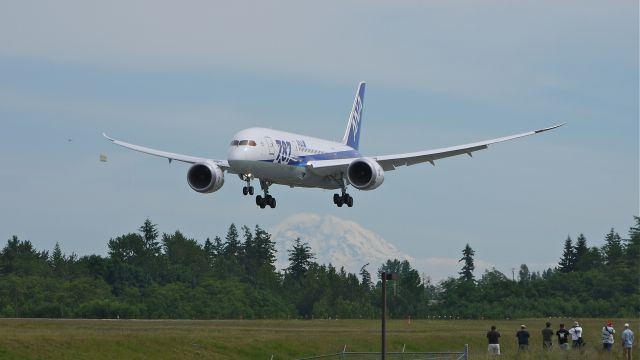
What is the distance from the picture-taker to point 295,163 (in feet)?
278

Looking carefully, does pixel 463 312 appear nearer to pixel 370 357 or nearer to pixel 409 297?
pixel 409 297

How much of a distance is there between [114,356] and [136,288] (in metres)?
78.4

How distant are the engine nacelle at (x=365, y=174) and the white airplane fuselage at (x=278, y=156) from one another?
8.96ft

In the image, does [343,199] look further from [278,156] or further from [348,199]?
Result: [278,156]

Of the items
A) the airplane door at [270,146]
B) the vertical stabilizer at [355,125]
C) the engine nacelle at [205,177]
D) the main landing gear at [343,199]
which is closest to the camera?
the airplane door at [270,146]

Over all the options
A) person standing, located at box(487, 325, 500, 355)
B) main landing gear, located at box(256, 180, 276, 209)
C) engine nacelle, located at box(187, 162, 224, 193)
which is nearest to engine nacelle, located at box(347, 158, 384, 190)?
main landing gear, located at box(256, 180, 276, 209)

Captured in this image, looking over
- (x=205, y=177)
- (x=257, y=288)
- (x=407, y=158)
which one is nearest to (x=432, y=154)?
(x=407, y=158)

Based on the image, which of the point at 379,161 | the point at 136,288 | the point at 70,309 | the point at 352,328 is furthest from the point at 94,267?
the point at 379,161

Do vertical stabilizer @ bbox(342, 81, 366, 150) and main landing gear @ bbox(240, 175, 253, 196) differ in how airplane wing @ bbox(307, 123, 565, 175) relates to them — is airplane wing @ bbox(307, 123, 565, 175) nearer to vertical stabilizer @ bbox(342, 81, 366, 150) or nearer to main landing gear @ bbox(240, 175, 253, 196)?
main landing gear @ bbox(240, 175, 253, 196)

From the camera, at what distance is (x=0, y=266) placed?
158500 millimetres

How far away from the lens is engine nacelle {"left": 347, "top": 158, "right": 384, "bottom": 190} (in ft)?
281

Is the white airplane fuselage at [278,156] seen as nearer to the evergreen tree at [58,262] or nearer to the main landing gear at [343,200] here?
the main landing gear at [343,200]

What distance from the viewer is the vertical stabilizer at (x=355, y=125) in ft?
356

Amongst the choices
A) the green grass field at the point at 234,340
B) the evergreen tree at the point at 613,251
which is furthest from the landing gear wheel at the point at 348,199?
the evergreen tree at the point at 613,251
